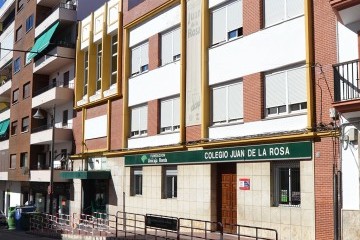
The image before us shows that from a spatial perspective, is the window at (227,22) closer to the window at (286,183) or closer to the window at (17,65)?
the window at (286,183)

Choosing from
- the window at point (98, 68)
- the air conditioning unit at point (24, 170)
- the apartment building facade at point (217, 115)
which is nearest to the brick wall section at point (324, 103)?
Result: the apartment building facade at point (217, 115)

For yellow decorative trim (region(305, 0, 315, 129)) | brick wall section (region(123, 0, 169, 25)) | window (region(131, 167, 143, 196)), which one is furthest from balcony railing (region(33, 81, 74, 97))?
yellow decorative trim (region(305, 0, 315, 129))

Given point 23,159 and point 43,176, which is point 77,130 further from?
point 23,159

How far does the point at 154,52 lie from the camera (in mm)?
24016

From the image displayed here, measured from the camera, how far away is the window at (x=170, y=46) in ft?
74.1

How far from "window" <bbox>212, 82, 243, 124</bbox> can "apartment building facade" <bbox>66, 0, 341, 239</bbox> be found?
1.5 inches

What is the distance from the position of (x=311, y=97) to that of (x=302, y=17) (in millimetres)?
2604

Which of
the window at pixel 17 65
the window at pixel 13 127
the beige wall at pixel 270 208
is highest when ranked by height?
the window at pixel 17 65

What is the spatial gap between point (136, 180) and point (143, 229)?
12.4 feet

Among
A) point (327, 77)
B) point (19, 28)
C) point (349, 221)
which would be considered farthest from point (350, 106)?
point (19, 28)

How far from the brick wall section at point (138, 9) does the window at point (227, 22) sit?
150 inches

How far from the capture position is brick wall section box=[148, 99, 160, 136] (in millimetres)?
23516

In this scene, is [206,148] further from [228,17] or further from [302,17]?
[302,17]

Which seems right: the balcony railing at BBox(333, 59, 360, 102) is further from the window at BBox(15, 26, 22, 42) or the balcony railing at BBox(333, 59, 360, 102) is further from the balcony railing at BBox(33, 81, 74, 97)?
the window at BBox(15, 26, 22, 42)
